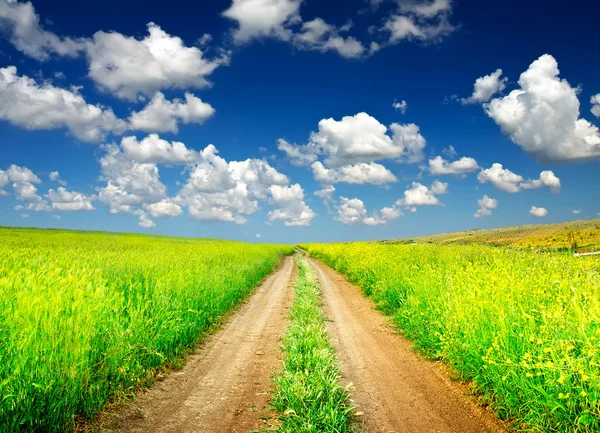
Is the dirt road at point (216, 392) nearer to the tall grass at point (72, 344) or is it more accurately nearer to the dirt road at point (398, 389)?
the tall grass at point (72, 344)

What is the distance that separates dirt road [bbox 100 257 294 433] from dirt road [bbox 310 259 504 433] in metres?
1.56

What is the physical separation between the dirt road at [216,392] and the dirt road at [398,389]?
1.56 m

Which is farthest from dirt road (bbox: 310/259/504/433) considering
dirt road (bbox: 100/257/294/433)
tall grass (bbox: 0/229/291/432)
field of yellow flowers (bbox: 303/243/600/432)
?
tall grass (bbox: 0/229/291/432)

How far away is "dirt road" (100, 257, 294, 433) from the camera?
5.49m

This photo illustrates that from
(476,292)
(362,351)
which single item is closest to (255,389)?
(362,351)

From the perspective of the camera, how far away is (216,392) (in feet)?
21.7

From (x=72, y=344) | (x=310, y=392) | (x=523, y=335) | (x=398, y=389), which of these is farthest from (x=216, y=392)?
(x=523, y=335)

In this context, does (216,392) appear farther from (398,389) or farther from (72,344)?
(398,389)

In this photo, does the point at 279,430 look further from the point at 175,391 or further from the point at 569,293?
the point at 569,293

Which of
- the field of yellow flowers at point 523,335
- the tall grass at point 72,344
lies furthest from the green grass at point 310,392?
the tall grass at point 72,344

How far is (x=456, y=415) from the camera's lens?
591 centimetres

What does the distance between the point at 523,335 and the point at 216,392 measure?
4.86 metres

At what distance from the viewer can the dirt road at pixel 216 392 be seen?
18.0ft

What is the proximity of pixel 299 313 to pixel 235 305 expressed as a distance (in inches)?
143
